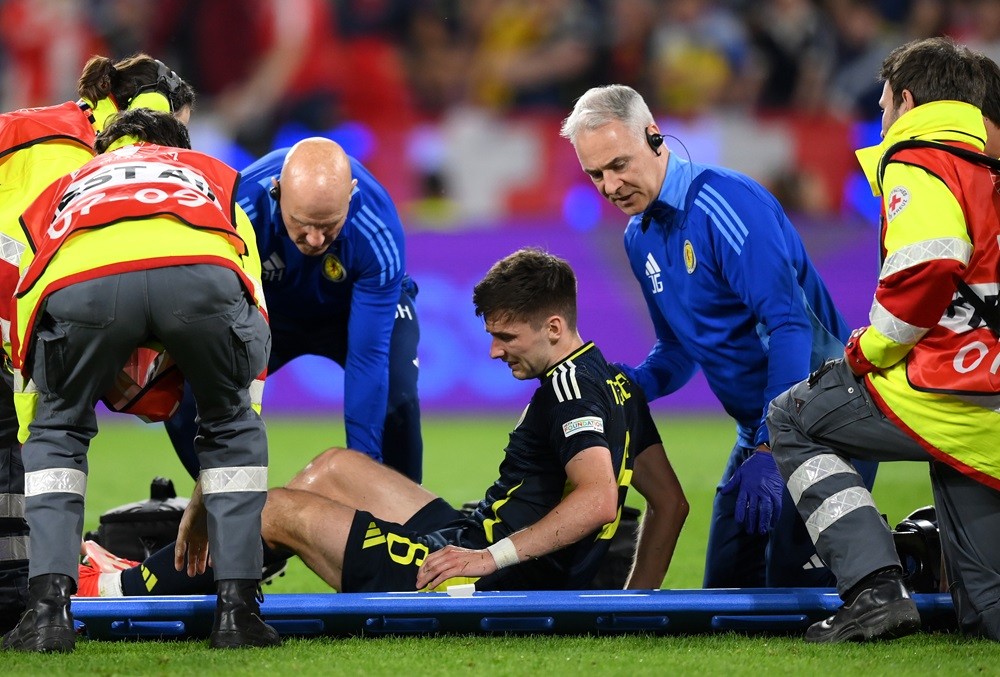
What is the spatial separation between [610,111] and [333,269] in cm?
136

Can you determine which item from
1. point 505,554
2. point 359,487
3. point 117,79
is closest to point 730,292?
point 505,554

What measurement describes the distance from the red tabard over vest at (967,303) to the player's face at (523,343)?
106 cm

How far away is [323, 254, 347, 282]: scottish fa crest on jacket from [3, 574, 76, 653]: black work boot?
6.76 feet

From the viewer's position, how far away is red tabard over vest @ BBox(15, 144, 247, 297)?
10.8 feet

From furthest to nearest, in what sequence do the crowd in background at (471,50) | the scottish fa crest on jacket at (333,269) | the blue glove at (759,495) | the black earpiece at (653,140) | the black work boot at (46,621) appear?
the crowd in background at (471,50), the scottish fa crest on jacket at (333,269), the black earpiece at (653,140), the blue glove at (759,495), the black work boot at (46,621)

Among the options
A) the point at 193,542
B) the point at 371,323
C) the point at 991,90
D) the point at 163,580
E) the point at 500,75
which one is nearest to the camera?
the point at 991,90

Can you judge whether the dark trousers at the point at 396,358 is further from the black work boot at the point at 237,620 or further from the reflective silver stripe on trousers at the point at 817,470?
the reflective silver stripe on trousers at the point at 817,470

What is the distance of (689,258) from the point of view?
444 centimetres

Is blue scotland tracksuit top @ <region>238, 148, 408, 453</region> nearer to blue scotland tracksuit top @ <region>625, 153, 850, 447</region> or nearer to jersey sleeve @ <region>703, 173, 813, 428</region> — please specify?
blue scotland tracksuit top @ <region>625, 153, 850, 447</region>

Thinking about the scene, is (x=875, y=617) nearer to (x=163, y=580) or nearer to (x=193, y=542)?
(x=193, y=542)

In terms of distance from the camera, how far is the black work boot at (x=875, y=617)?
3.31 metres

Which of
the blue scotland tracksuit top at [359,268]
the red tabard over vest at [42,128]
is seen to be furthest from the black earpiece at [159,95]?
the blue scotland tracksuit top at [359,268]

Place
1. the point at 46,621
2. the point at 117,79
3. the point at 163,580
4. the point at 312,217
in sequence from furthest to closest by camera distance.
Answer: the point at 312,217 → the point at 117,79 → the point at 163,580 → the point at 46,621

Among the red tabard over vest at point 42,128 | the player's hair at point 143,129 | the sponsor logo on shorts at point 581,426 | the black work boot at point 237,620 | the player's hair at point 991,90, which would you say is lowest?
the black work boot at point 237,620
